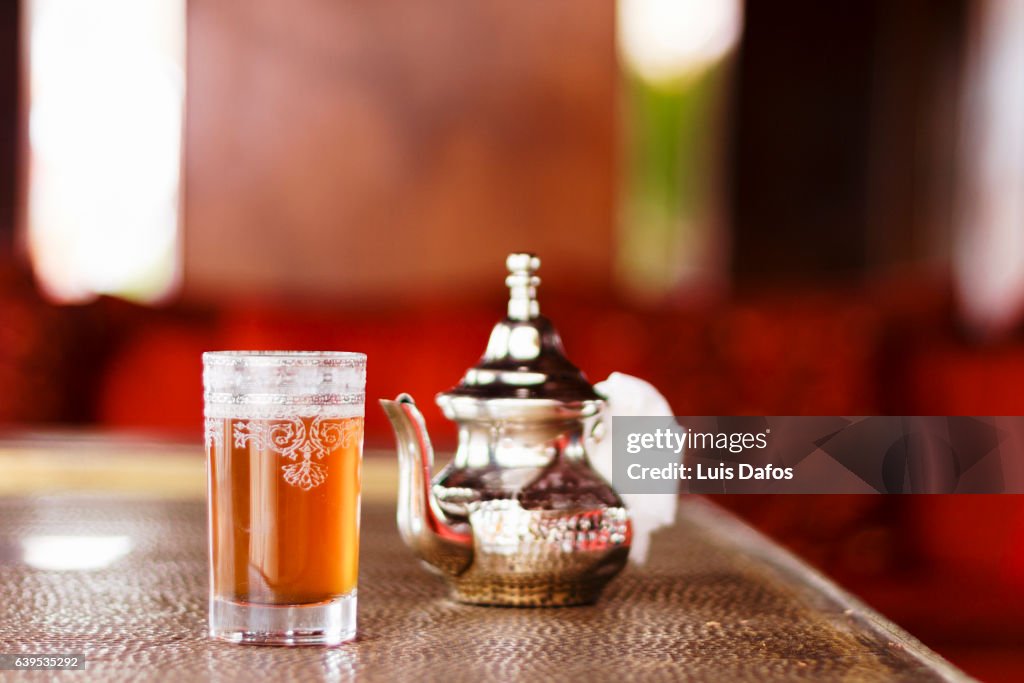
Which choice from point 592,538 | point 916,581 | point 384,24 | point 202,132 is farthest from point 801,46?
point 592,538

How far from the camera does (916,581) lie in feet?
6.82

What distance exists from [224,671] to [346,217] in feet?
11.3

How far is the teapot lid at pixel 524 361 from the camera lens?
0.73 meters

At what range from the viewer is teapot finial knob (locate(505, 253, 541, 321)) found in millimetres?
753

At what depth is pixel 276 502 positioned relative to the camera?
608mm

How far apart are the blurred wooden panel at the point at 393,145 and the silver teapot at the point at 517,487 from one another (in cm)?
301

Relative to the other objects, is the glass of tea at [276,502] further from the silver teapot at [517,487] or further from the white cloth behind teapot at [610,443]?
the white cloth behind teapot at [610,443]

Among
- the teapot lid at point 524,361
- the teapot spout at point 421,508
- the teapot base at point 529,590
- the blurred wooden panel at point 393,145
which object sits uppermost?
the blurred wooden panel at point 393,145

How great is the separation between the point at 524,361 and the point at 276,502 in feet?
0.66

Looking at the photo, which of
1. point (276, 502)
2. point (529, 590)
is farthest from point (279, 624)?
point (529, 590)

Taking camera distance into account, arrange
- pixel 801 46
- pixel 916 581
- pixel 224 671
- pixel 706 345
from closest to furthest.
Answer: pixel 224 671 < pixel 916 581 < pixel 706 345 < pixel 801 46

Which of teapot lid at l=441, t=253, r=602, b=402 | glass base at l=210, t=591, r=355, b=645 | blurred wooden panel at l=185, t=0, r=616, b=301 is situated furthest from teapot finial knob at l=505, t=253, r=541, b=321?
blurred wooden panel at l=185, t=0, r=616, b=301

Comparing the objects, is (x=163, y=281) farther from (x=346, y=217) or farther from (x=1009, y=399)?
(x=1009, y=399)
